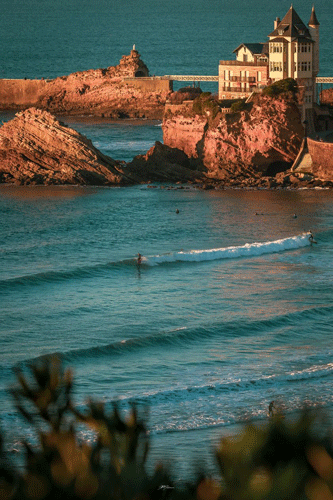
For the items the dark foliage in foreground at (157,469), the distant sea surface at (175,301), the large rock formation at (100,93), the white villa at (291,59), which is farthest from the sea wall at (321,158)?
the dark foliage in foreground at (157,469)

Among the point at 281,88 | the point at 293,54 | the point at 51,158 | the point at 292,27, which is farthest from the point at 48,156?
the point at 292,27

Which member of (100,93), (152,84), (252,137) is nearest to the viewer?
(252,137)

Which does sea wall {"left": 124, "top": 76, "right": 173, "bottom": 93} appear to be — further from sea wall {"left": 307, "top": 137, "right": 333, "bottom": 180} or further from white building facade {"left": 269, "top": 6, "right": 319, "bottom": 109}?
sea wall {"left": 307, "top": 137, "right": 333, "bottom": 180}

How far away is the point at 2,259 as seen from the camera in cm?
3988

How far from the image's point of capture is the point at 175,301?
32.5 m

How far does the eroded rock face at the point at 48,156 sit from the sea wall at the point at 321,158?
1089 centimetres

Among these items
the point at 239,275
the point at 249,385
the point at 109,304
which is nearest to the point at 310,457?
the point at 249,385

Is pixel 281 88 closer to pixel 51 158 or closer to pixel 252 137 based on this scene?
pixel 252 137

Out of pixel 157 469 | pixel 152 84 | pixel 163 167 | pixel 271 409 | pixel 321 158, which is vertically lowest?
pixel 271 409

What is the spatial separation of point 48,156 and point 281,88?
46.4 ft

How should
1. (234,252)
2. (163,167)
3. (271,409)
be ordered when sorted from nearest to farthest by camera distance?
(271,409) → (234,252) → (163,167)

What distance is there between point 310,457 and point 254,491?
0.46 m

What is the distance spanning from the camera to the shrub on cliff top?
57.8 m

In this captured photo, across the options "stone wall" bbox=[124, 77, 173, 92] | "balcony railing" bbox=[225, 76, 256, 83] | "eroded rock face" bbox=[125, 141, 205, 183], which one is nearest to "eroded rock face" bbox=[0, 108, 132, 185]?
"eroded rock face" bbox=[125, 141, 205, 183]
